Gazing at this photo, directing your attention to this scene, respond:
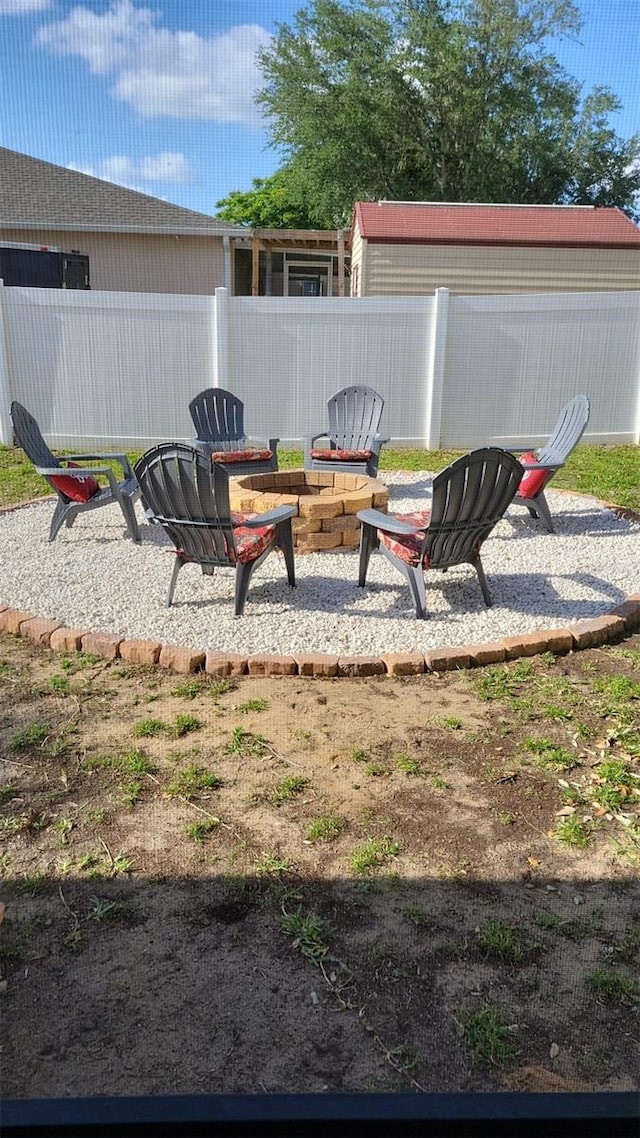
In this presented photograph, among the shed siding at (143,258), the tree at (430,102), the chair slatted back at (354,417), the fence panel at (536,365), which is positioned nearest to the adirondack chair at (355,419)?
the chair slatted back at (354,417)

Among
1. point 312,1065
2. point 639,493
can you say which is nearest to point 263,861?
point 312,1065

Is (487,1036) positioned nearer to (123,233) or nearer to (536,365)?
(536,365)

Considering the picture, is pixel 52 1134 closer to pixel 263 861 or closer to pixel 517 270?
pixel 263 861

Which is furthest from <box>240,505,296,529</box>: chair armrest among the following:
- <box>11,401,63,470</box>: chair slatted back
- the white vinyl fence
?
the white vinyl fence

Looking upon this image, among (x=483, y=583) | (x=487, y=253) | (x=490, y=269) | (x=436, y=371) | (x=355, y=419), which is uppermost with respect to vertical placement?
(x=487, y=253)

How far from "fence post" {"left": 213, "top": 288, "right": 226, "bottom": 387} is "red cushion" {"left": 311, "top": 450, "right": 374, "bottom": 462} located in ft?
10.1

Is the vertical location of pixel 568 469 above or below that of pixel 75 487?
below

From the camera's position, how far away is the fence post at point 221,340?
9539 millimetres

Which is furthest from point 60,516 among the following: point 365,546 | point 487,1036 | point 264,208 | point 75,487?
point 264,208

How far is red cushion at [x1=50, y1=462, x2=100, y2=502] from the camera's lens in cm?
563

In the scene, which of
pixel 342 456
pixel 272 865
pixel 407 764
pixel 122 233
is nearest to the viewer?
pixel 272 865

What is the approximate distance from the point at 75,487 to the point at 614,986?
4.82 m

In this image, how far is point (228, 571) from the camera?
523 centimetres

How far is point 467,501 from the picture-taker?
4.14 metres
